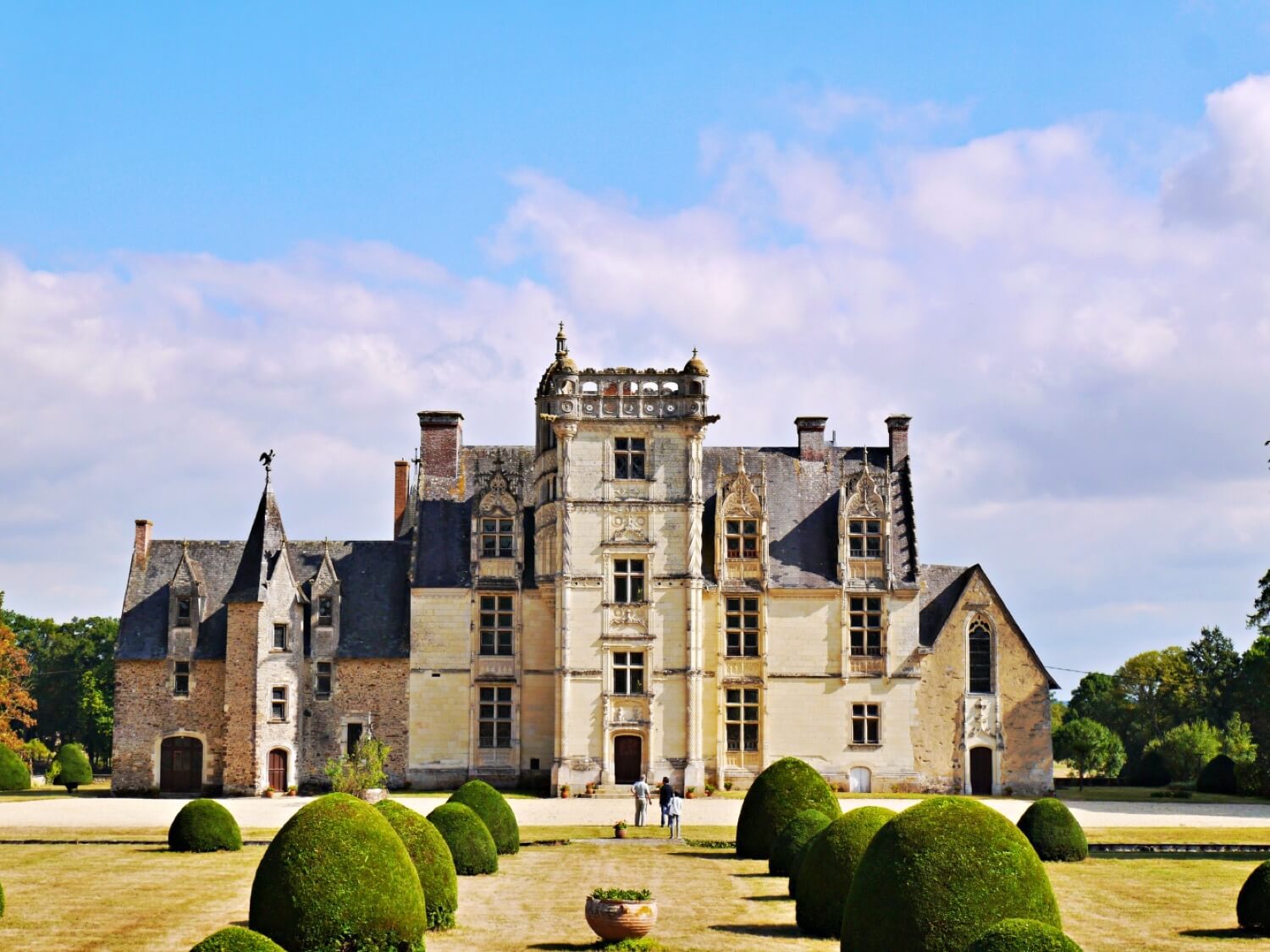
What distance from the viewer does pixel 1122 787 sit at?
55.2 m

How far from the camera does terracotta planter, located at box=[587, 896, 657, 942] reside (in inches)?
720

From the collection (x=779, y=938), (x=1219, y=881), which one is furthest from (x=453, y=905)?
(x=1219, y=881)

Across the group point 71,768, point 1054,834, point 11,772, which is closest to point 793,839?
point 1054,834

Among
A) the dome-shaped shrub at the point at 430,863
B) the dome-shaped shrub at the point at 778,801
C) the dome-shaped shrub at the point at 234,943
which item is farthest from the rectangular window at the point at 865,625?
the dome-shaped shrub at the point at 234,943

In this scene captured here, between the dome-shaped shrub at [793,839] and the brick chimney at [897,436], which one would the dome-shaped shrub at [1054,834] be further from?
the brick chimney at [897,436]

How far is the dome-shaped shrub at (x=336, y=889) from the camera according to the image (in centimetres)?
1622

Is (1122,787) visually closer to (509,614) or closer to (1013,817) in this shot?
(1013,817)

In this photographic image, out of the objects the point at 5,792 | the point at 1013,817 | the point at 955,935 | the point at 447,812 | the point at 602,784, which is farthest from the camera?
the point at 5,792

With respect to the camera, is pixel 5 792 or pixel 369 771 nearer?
pixel 369 771

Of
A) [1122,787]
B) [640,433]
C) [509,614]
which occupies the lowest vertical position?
[1122,787]

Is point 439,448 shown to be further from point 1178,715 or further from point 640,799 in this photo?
point 1178,715

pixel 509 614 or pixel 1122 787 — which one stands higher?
pixel 509 614

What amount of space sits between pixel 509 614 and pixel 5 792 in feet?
55.7

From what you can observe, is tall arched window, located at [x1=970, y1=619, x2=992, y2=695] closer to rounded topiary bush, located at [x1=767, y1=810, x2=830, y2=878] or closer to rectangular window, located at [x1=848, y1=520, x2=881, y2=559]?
rectangular window, located at [x1=848, y1=520, x2=881, y2=559]
